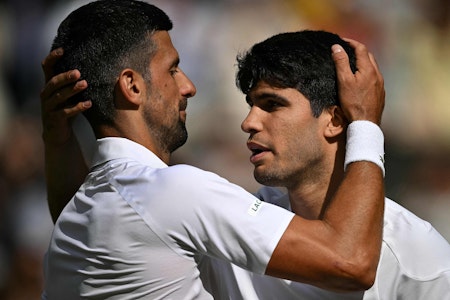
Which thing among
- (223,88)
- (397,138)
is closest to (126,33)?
(223,88)

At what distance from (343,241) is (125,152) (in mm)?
759

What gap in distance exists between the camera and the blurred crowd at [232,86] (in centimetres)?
514

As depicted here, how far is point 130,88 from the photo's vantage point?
9.29 feet

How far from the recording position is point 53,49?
9.70ft

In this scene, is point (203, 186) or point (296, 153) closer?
point (203, 186)

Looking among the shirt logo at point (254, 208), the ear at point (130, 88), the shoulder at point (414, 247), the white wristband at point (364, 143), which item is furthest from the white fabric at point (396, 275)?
the ear at point (130, 88)

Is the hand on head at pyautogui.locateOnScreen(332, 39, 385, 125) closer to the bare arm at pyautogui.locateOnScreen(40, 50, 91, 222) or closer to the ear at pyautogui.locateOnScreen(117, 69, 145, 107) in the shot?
the ear at pyautogui.locateOnScreen(117, 69, 145, 107)

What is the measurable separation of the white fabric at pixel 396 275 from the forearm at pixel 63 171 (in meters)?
0.74

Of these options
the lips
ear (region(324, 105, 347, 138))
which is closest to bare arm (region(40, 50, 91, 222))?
the lips

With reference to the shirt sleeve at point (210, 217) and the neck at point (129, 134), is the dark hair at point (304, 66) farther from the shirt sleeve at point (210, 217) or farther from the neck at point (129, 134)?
the shirt sleeve at point (210, 217)

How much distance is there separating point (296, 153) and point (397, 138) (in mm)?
2315

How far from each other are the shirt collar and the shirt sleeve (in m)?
0.19

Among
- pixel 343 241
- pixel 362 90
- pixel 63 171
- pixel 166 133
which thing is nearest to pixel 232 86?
pixel 63 171

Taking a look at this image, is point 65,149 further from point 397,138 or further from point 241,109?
point 397,138
